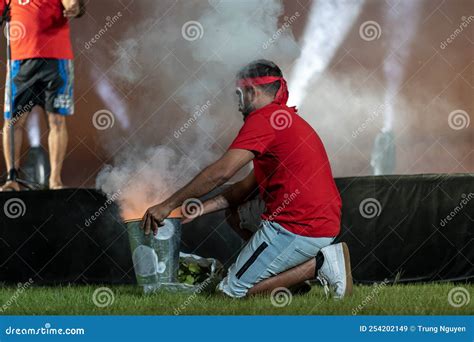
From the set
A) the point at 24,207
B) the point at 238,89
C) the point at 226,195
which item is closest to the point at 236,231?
the point at 226,195

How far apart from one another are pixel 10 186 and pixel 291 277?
2186mm

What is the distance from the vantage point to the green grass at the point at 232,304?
402 centimetres

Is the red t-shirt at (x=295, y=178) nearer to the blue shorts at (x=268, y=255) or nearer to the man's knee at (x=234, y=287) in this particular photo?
the blue shorts at (x=268, y=255)

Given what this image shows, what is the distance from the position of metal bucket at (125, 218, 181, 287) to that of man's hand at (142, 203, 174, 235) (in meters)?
0.22

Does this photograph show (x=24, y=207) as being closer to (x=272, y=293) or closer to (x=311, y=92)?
(x=272, y=293)

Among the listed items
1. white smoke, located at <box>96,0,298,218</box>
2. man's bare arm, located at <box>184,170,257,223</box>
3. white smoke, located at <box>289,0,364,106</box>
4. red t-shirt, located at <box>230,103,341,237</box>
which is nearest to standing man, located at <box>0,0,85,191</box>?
white smoke, located at <box>96,0,298,218</box>

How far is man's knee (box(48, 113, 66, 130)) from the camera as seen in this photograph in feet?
18.5

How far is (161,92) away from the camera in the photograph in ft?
19.3

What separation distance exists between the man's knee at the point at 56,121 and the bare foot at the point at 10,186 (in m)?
0.46

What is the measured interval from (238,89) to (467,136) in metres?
2.14

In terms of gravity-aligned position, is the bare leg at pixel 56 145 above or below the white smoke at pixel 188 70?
below

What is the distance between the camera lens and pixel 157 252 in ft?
14.3

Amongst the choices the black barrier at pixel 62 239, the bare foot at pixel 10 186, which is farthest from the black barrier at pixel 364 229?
the bare foot at pixel 10 186

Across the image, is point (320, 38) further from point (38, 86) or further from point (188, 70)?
point (38, 86)
